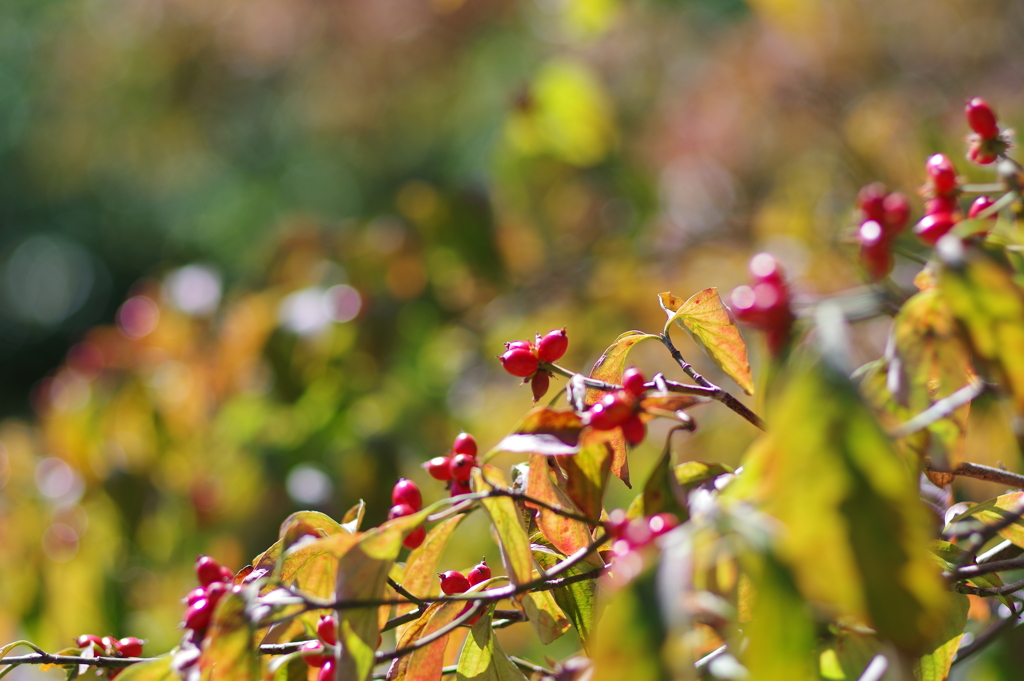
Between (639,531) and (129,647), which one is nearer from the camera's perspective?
(639,531)

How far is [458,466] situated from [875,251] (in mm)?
338

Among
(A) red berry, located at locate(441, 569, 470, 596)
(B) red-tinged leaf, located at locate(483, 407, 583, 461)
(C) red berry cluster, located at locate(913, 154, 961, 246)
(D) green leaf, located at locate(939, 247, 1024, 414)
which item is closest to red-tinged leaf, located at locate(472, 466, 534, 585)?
(B) red-tinged leaf, located at locate(483, 407, 583, 461)

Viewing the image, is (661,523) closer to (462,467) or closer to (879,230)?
(462,467)

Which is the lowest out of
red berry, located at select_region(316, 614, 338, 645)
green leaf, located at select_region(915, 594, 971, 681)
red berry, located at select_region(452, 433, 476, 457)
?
green leaf, located at select_region(915, 594, 971, 681)

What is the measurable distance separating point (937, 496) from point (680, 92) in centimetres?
363

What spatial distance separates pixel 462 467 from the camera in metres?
0.54

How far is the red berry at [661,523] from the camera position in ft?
1.34

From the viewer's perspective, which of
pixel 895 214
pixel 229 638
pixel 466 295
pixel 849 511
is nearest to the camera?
pixel 849 511

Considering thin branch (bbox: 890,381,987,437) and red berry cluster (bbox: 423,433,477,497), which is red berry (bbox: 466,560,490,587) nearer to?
red berry cluster (bbox: 423,433,477,497)

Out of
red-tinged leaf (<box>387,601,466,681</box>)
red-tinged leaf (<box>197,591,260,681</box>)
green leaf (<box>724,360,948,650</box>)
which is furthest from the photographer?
red-tinged leaf (<box>387,601,466,681</box>)

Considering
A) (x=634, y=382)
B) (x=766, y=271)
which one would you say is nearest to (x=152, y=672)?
(x=634, y=382)

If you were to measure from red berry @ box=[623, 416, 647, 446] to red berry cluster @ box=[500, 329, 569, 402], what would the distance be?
0.12 meters

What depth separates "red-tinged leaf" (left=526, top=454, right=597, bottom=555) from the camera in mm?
499

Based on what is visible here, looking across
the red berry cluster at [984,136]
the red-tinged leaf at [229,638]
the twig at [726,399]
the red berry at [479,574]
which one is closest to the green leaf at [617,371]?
the twig at [726,399]
